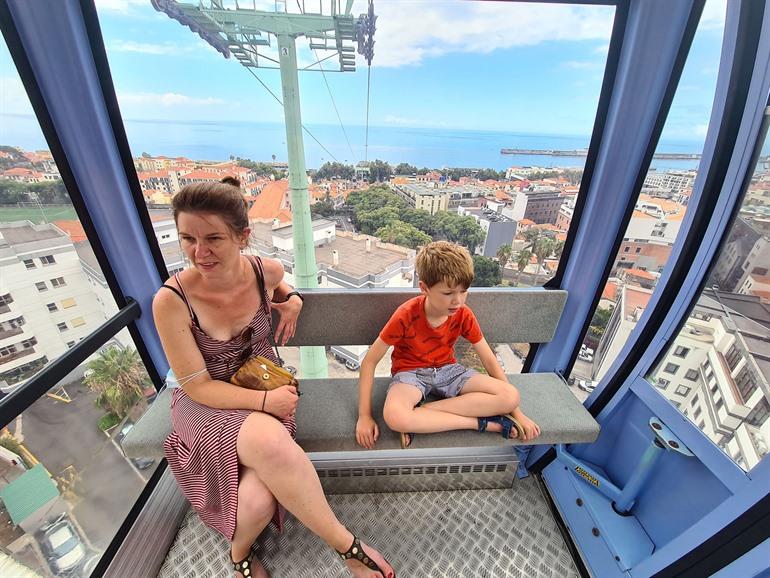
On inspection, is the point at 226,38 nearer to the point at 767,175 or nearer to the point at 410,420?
the point at 410,420

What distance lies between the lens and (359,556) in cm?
Answer: 123

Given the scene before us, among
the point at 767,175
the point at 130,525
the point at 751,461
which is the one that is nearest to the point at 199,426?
the point at 130,525

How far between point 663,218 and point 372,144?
1.40m

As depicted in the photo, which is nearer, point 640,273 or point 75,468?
point 75,468

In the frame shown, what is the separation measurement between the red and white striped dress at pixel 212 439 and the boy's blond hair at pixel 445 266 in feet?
2.25

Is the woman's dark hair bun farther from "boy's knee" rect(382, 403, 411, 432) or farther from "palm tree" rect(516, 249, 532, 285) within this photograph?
"palm tree" rect(516, 249, 532, 285)

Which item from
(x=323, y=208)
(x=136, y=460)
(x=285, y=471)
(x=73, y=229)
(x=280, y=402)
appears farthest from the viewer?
(x=323, y=208)

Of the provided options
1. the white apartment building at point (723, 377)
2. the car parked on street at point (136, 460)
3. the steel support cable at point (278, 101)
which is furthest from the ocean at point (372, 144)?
the car parked on street at point (136, 460)

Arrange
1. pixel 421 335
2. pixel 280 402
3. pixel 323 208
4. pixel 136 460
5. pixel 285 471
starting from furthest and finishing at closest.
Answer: pixel 323 208
pixel 136 460
pixel 421 335
pixel 280 402
pixel 285 471

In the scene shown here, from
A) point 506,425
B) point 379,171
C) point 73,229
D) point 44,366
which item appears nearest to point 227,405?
point 44,366

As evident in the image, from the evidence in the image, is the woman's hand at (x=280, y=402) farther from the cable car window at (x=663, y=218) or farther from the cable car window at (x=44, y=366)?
the cable car window at (x=663, y=218)

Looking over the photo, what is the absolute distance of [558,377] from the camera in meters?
1.75

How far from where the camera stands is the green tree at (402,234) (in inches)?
66.7

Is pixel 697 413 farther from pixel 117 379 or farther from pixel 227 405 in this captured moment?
pixel 117 379
